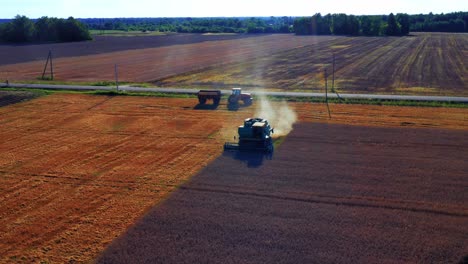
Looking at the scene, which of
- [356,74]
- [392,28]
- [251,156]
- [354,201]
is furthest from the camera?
[392,28]

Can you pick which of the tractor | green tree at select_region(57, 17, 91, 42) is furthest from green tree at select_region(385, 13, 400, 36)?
the tractor

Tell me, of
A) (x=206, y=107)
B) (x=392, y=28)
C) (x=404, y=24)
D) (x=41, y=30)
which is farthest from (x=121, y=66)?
(x=404, y=24)

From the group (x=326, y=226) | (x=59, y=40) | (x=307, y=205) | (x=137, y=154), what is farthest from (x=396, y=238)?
(x=59, y=40)

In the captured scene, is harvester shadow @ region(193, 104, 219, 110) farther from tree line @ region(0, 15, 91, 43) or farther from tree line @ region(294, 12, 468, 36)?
tree line @ region(294, 12, 468, 36)

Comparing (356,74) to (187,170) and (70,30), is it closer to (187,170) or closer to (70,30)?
(187,170)

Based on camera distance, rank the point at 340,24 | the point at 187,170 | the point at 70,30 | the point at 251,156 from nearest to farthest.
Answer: the point at 187,170 → the point at 251,156 → the point at 70,30 → the point at 340,24
